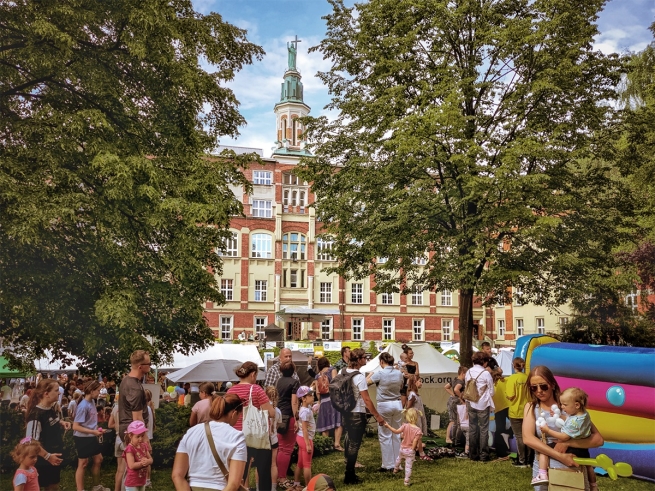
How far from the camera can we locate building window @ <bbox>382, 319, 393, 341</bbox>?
49062mm

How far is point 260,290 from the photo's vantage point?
151ft

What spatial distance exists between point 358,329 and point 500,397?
38189 millimetres

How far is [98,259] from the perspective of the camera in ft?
31.5

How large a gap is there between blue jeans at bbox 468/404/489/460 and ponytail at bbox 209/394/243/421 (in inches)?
269

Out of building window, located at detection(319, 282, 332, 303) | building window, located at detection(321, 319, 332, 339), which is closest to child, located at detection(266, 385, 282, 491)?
building window, located at detection(319, 282, 332, 303)

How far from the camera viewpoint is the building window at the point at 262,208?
47.8m

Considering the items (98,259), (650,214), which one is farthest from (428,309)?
(98,259)

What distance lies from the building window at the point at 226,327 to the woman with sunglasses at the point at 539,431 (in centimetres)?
4107

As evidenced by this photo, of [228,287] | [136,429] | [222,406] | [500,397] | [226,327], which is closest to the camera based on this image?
[222,406]

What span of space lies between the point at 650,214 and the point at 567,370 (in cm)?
800

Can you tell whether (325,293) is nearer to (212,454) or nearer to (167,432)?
(167,432)

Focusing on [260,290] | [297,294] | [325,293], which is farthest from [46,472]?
[325,293]

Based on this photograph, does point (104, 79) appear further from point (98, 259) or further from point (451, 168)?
point (451, 168)

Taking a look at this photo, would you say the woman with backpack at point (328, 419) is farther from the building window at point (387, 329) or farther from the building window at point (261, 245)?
the building window at point (387, 329)
